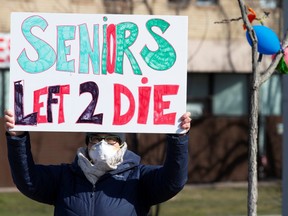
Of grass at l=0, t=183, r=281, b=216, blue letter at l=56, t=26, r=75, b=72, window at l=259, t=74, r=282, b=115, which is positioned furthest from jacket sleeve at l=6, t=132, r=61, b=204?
window at l=259, t=74, r=282, b=115

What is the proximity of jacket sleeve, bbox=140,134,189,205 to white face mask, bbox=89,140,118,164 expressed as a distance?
249mm

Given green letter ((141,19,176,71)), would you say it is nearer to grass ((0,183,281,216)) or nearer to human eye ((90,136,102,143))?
human eye ((90,136,102,143))

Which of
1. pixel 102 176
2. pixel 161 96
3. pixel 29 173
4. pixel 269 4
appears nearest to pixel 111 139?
pixel 102 176

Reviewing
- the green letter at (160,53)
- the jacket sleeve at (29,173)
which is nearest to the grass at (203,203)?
the jacket sleeve at (29,173)

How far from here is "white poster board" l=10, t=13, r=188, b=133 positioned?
4406mm

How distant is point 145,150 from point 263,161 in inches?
123

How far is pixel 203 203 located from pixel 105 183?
36.2ft

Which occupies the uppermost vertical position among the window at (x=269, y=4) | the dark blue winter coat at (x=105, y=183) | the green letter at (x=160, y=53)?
the window at (x=269, y=4)

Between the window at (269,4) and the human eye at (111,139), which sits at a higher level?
the window at (269,4)

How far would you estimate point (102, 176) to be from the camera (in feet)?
14.5

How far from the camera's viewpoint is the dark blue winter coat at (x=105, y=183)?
4.33 m

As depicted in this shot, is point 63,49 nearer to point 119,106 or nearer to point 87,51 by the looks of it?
point 87,51

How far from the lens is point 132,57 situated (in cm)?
450

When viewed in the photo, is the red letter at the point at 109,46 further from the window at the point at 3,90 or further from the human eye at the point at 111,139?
the window at the point at 3,90
